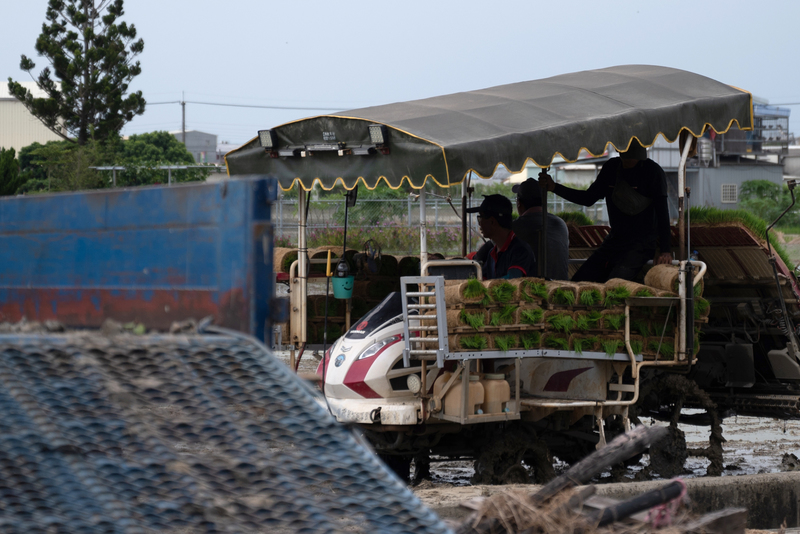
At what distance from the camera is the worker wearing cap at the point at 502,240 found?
6809mm

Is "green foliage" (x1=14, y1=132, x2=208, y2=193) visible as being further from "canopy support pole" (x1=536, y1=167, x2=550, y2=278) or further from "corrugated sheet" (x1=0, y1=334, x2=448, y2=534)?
"corrugated sheet" (x1=0, y1=334, x2=448, y2=534)

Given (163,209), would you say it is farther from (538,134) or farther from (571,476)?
(538,134)

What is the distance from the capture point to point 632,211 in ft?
24.1

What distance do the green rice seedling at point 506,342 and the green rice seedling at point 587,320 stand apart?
51cm

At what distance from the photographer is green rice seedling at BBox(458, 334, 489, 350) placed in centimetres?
570

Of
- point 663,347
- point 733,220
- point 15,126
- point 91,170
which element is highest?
point 15,126

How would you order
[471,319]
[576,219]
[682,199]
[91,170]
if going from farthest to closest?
[91,170]
[576,219]
[682,199]
[471,319]

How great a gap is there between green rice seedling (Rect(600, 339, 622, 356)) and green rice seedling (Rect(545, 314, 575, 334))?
1.03ft

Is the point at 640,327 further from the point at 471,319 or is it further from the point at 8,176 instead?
the point at 8,176

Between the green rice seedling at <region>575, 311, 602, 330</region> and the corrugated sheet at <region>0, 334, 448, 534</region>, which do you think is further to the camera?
the green rice seedling at <region>575, 311, 602, 330</region>

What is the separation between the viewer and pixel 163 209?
3549mm

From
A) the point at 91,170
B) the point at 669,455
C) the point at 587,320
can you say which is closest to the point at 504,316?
the point at 587,320

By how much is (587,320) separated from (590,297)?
0.16 meters

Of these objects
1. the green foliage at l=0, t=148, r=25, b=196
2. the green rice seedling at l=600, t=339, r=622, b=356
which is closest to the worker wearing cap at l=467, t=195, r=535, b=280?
the green rice seedling at l=600, t=339, r=622, b=356
